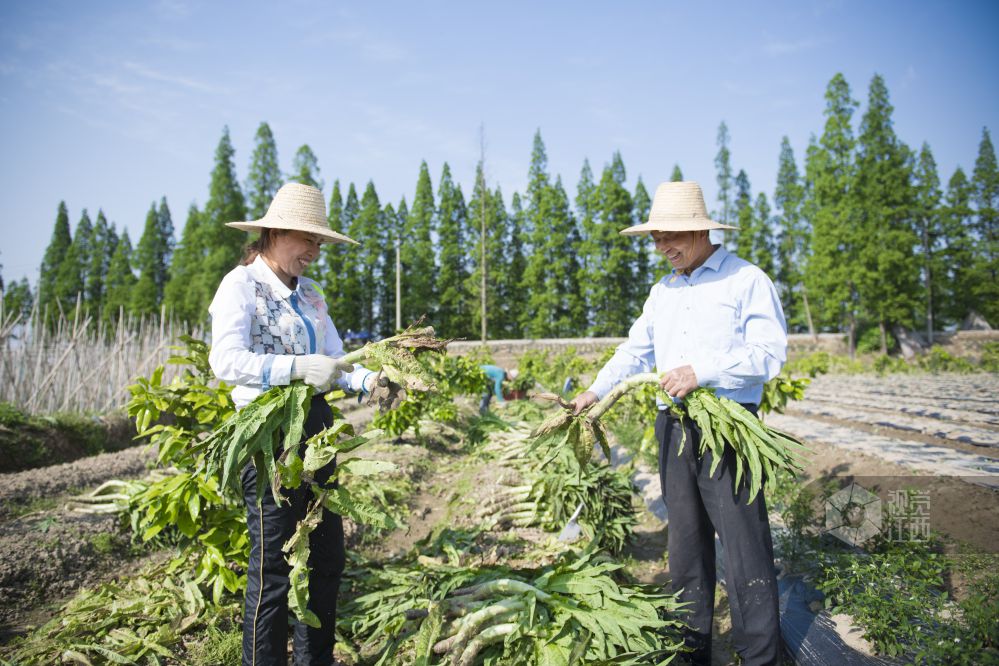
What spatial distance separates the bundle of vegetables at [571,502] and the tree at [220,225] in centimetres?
2457

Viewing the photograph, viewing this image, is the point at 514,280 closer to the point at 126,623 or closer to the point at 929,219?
the point at 929,219

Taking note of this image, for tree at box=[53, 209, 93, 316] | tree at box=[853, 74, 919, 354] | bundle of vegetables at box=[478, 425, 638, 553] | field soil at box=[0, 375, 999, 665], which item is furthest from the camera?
tree at box=[53, 209, 93, 316]

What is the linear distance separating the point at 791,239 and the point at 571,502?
113 feet

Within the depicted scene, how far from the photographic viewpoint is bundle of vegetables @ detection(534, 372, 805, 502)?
1.97 meters

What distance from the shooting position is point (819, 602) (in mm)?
2455

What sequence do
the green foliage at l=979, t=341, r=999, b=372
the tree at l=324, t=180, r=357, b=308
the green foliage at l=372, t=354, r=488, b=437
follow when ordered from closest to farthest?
the green foliage at l=372, t=354, r=488, b=437
the green foliage at l=979, t=341, r=999, b=372
the tree at l=324, t=180, r=357, b=308

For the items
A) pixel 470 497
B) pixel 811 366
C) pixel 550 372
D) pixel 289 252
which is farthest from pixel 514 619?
pixel 811 366

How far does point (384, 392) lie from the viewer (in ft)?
6.47

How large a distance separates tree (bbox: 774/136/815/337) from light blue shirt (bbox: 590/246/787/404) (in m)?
32.3

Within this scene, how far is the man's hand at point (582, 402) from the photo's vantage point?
86.1 inches

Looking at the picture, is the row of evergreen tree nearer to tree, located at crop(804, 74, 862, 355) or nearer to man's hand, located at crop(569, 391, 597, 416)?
tree, located at crop(804, 74, 862, 355)

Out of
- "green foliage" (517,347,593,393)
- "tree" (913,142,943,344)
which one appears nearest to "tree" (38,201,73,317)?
"green foliage" (517,347,593,393)

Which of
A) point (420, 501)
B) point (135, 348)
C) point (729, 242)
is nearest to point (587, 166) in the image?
point (729, 242)

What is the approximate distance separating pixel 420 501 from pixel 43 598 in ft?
8.35
